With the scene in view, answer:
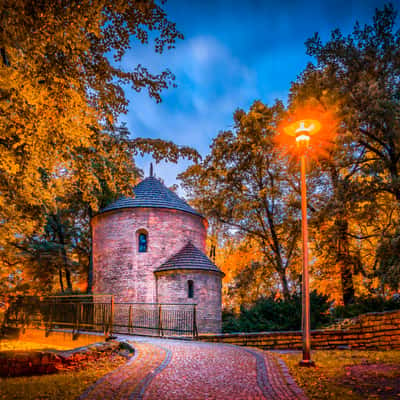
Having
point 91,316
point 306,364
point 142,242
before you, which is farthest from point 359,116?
point 142,242

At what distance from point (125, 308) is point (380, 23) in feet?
63.8

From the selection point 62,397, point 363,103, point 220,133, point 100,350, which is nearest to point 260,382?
point 62,397

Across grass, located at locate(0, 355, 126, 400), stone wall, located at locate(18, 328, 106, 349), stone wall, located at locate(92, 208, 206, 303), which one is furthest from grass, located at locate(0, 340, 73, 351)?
grass, located at locate(0, 355, 126, 400)

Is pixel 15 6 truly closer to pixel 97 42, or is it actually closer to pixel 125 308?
pixel 97 42

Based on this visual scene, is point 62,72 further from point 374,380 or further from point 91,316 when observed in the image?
point 91,316

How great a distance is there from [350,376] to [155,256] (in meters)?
17.9

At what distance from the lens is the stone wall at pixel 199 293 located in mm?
22422

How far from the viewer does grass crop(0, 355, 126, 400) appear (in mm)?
6062

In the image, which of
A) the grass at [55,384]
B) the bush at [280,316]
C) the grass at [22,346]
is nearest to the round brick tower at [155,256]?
the bush at [280,316]

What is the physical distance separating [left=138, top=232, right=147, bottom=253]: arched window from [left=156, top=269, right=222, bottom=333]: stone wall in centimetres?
218

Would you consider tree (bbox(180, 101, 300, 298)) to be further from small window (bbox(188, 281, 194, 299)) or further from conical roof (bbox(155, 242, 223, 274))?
small window (bbox(188, 281, 194, 299))

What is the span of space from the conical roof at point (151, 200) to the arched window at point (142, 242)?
6.17 feet

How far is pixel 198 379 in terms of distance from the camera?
687 cm

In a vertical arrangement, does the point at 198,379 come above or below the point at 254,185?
below
